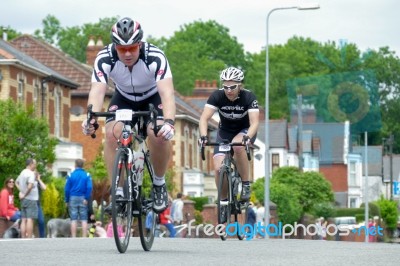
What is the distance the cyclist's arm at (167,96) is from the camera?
1388cm

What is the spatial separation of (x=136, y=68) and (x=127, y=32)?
54 cm

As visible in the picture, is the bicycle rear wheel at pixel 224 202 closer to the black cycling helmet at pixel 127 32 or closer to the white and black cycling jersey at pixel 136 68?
the white and black cycling jersey at pixel 136 68

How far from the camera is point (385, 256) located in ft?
46.6

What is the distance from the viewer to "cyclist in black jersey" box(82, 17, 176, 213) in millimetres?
13734

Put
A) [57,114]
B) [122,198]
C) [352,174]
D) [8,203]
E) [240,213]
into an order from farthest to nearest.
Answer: [352,174], [57,114], [8,203], [240,213], [122,198]

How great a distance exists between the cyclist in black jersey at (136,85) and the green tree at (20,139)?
30519 mm

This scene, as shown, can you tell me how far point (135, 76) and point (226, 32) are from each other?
411 feet

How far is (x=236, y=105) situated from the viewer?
19281mm

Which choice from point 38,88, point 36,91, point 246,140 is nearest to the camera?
point 246,140

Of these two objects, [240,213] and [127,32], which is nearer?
[127,32]

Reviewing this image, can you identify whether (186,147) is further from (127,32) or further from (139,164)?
(127,32)

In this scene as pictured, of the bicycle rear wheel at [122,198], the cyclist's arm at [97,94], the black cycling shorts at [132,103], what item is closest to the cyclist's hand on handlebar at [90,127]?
the cyclist's arm at [97,94]

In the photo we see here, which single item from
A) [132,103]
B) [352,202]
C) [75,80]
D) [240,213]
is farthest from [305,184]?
[132,103]

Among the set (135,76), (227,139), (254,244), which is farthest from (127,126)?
(227,139)
